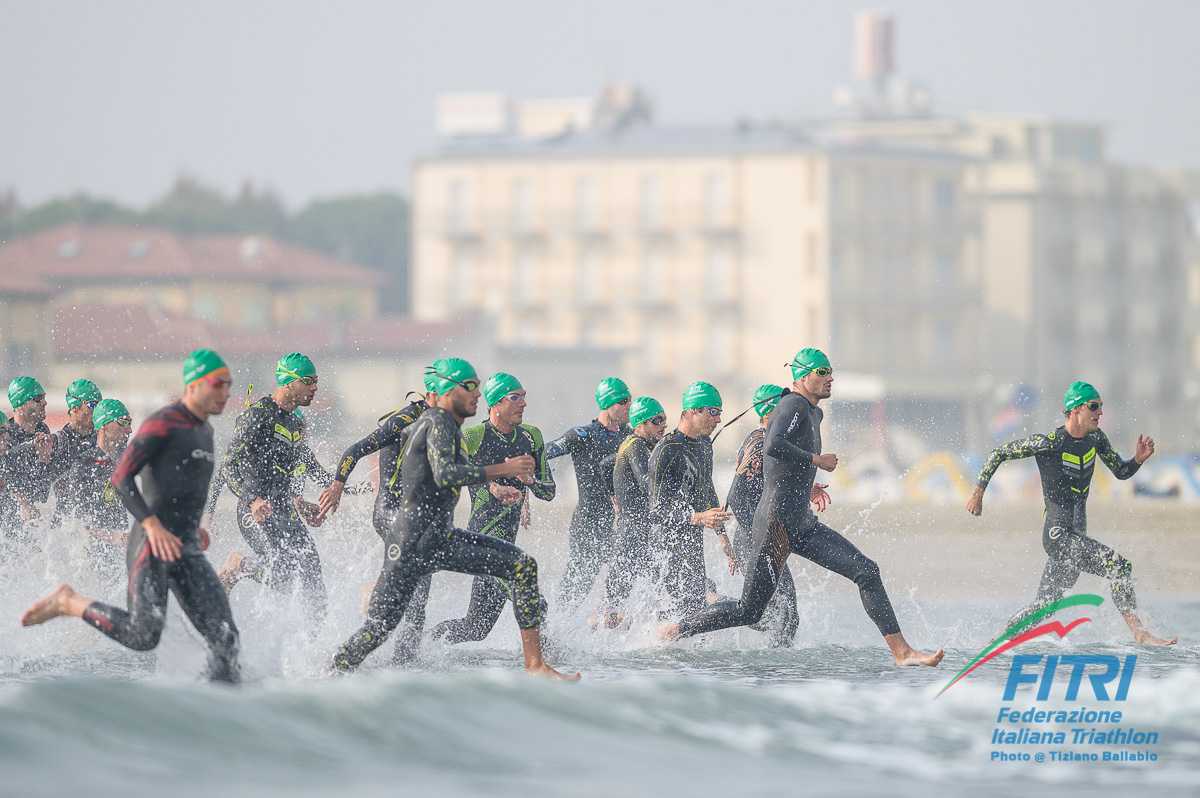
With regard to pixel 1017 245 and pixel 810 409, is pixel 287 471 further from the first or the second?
pixel 1017 245

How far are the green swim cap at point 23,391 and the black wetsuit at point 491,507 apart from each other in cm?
366

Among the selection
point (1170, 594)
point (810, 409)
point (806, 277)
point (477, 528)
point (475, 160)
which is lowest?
point (1170, 594)

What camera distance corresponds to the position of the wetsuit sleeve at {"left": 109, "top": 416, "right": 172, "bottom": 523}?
323 inches

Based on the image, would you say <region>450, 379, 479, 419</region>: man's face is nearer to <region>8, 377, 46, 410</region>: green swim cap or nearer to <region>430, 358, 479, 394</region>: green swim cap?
<region>430, 358, 479, 394</region>: green swim cap

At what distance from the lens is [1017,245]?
76.5 meters

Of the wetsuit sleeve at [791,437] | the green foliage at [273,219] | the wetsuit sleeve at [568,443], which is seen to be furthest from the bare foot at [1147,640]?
the green foliage at [273,219]

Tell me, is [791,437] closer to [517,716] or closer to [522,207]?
[517,716]

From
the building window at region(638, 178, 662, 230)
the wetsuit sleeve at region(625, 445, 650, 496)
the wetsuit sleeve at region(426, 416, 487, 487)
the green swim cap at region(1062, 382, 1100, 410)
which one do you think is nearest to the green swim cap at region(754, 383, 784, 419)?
the wetsuit sleeve at region(625, 445, 650, 496)

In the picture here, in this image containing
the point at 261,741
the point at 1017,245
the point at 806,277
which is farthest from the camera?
the point at 1017,245

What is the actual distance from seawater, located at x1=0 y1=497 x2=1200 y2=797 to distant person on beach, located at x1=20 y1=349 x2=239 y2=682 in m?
0.33

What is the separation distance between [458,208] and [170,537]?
6795 cm

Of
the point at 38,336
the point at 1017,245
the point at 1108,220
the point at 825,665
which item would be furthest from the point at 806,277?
the point at 825,665

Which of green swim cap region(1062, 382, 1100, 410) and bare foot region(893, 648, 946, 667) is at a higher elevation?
green swim cap region(1062, 382, 1100, 410)

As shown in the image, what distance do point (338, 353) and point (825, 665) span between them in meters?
53.6
